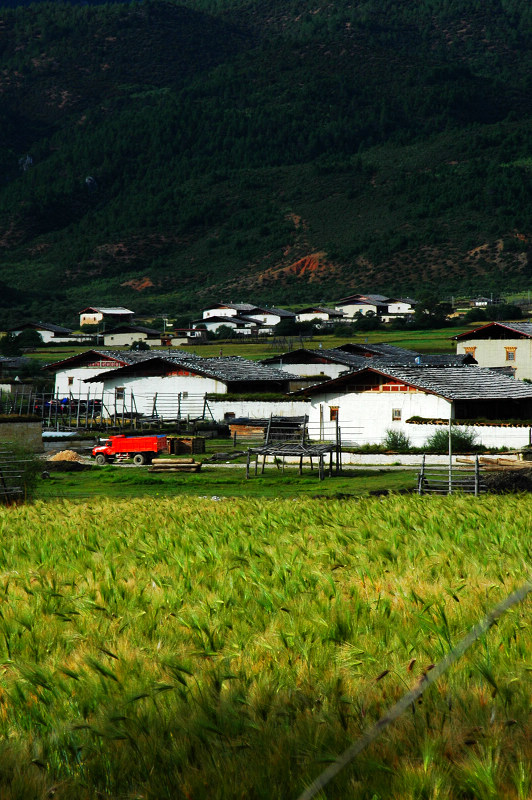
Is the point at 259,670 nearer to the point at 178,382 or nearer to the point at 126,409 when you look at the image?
the point at 178,382

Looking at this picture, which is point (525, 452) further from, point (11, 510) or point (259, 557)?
point (259, 557)

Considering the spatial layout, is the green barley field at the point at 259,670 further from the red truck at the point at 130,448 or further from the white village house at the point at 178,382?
the white village house at the point at 178,382

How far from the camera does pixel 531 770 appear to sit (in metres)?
4.95

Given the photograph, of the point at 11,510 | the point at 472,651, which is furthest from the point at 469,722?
the point at 11,510

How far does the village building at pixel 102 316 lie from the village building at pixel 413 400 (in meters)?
111

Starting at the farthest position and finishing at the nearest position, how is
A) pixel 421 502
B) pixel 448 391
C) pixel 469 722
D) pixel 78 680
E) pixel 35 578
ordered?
pixel 448 391, pixel 421 502, pixel 35 578, pixel 78 680, pixel 469 722

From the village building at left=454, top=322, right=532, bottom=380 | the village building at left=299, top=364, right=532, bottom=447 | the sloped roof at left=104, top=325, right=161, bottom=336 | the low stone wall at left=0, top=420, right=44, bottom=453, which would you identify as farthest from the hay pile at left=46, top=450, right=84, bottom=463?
the sloped roof at left=104, top=325, right=161, bottom=336

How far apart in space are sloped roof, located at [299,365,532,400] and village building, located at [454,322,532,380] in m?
30.3

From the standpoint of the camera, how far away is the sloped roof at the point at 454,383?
154ft

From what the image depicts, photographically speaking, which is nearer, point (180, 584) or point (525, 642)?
point (525, 642)

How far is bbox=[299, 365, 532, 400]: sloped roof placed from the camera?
47062mm

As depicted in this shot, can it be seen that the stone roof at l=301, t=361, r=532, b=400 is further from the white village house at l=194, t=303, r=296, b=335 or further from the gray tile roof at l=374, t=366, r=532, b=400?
the white village house at l=194, t=303, r=296, b=335

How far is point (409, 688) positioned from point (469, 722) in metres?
0.68

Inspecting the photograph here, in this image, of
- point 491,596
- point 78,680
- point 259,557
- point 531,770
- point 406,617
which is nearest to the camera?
point 531,770
